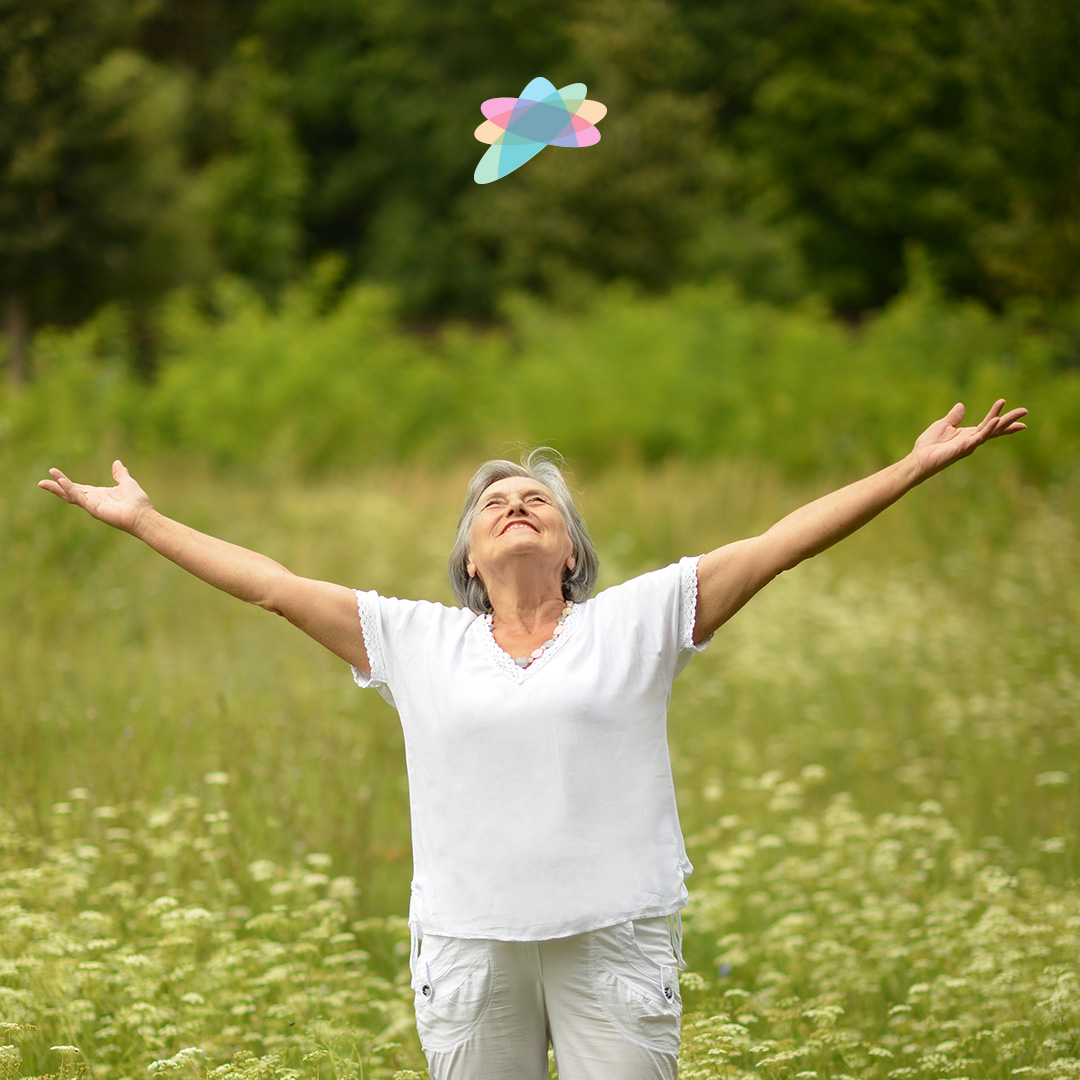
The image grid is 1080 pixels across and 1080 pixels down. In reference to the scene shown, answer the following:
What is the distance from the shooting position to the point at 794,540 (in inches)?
94.3

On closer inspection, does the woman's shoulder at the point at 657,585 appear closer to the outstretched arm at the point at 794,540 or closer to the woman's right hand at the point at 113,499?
the outstretched arm at the point at 794,540

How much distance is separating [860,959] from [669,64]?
88.5ft

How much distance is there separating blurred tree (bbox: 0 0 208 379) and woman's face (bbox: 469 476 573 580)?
1269 centimetres

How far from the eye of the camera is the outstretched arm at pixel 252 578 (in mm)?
2473

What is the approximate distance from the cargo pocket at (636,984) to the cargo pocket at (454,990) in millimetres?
209

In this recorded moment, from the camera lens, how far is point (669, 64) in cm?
2781

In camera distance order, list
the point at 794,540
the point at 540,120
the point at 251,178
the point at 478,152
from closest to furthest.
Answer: the point at 794,540, the point at 540,120, the point at 251,178, the point at 478,152

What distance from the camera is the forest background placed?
Answer: 334 centimetres

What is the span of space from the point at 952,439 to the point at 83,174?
64.0ft

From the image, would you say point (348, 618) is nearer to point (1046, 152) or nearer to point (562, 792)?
point (562, 792)

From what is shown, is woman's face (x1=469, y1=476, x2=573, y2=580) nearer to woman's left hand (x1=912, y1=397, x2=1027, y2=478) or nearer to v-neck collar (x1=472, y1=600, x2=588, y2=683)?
v-neck collar (x1=472, y1=600, x2=588, y2=683)

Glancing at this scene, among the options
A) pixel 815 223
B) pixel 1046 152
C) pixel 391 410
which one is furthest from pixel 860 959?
pixel 815 223

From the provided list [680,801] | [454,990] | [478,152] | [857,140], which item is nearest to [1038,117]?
[680,801]

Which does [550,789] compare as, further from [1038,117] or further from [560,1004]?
[1038,117]
